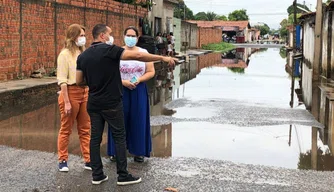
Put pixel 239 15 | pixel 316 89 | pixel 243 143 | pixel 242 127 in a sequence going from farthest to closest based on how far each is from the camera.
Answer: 1. pixel 239 15
2. pixel 316 89
3. pixel 242 127
4. pixel 243 143

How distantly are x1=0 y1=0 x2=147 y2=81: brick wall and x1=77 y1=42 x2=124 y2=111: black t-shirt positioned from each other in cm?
946

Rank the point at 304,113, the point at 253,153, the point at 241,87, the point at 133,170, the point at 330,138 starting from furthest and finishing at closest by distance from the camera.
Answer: the point at 241,87 < the point at 304,113 < the point at 330,138 < the point at 253,153 < the point at 133,170

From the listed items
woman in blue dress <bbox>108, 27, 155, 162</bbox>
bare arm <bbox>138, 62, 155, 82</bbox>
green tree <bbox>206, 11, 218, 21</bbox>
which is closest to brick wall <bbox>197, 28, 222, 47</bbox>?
bare arm <bbox>138, 62, 155, 82</bbox>

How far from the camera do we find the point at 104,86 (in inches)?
213

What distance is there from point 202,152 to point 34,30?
10257 mm

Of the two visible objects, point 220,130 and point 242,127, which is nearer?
point 220,130

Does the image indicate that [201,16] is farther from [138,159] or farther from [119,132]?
[119,132]

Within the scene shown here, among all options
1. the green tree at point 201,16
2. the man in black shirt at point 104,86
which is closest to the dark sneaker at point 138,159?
the man in black shirt at point 104,86

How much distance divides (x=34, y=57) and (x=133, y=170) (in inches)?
431

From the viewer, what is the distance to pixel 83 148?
6328mm

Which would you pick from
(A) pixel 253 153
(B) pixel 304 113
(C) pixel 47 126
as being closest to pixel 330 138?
(A) pixel 253 153

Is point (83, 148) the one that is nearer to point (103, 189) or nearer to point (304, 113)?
point (103, 189)

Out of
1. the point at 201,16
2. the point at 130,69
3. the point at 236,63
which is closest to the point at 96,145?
the point at 130,69

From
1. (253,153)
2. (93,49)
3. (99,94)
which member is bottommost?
(253,153)
